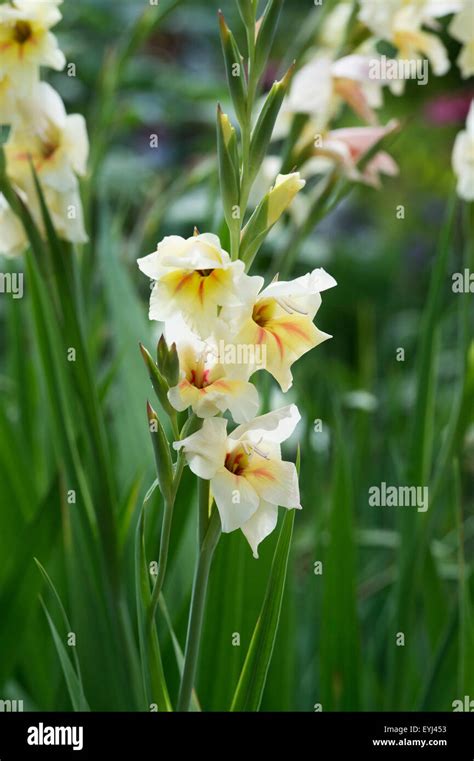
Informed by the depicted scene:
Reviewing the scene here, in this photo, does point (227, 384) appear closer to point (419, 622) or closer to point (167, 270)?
point (167, 270)

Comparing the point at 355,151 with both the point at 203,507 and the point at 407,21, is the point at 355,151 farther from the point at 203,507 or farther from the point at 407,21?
the point at 203,507

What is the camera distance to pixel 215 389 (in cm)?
45

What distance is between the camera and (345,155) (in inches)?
31.3

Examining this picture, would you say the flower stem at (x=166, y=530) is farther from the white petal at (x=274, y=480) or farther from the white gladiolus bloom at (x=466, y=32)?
the white gladiolus bloom at (x=466, y=32)

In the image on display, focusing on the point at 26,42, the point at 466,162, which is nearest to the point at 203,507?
A: the point at 26,42

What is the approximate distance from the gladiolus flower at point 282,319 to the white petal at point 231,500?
5 centimetres

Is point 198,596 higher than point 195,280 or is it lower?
lower

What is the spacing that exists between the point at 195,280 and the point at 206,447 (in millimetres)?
81

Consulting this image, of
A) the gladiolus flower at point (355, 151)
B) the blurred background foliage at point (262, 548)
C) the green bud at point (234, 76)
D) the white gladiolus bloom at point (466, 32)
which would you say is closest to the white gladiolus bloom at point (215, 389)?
the green bud at point (234, 76)

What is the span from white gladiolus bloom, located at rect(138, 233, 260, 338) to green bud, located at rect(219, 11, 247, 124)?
0.29ft

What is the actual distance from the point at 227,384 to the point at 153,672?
0.19m
